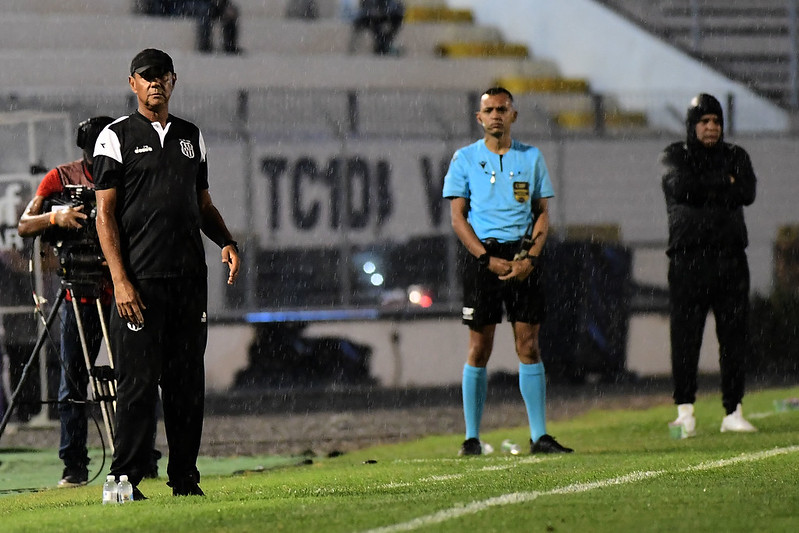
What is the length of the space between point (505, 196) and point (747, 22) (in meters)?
15.6

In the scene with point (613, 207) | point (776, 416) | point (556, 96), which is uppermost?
point (556, 96)

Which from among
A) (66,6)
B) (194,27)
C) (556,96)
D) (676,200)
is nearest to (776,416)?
(676,200)

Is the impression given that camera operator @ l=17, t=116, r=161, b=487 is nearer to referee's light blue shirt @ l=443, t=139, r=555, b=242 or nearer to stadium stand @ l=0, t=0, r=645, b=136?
referee's light blue shirt @ l=443, t=139, r=555, b=242

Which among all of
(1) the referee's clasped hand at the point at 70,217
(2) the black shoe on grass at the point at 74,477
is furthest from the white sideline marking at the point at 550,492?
(2) the black shoe on grass at the point at 74,477

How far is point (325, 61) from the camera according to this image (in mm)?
21656

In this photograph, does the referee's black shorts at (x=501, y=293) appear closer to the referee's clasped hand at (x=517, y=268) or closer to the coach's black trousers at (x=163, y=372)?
the referee's clasped hand at (x=517, y=268)

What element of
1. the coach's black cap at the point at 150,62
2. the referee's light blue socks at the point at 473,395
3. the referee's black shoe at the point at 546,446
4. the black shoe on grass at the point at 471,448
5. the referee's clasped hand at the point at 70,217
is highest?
the coach's black cap at the point at 150,62

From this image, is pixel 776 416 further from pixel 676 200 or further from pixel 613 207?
pixel 613 207

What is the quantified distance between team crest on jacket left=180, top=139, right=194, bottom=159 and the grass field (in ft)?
4.74

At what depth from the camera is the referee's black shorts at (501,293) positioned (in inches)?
364

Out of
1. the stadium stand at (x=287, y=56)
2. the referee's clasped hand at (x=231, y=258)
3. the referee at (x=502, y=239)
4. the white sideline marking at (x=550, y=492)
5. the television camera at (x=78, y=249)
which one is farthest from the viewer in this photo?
the stadium stand at (x=287, y=56)

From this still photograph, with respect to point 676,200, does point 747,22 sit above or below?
above

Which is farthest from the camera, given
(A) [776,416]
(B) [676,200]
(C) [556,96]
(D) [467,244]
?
(C) [556,96]

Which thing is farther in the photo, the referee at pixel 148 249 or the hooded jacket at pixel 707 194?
the hooded jacket at pixel 707 194
